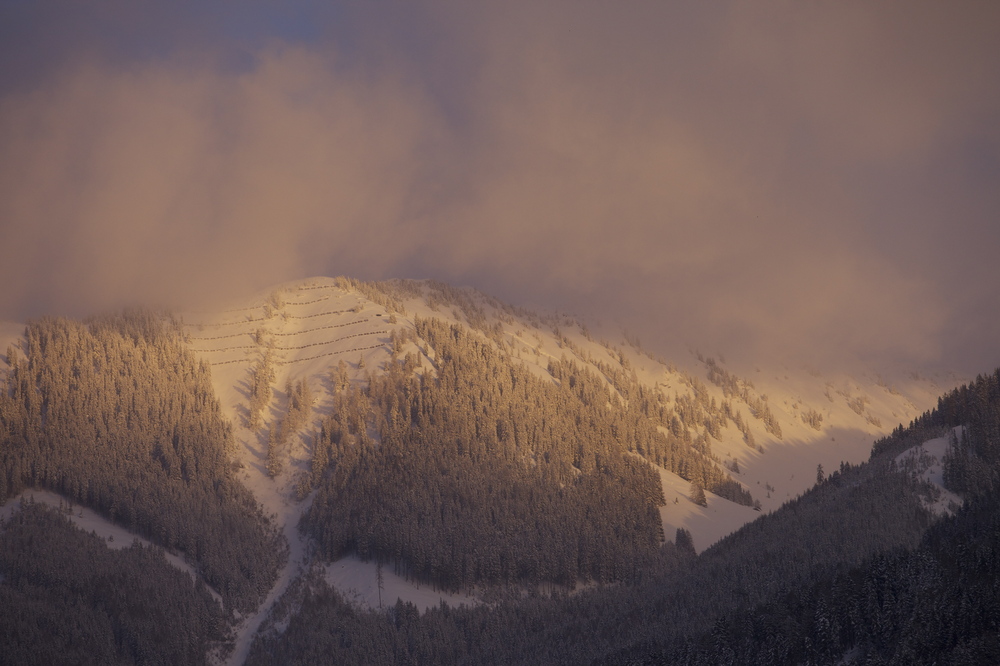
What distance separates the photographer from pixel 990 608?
14225 cm

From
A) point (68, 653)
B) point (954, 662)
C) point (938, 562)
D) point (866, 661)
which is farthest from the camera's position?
point (68, 653)

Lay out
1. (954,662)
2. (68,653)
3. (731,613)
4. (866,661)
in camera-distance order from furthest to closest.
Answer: (68,653) → (731,613) → (866,661) → (954,662)

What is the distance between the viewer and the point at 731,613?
18162cm

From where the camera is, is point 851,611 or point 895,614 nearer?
point 895,614

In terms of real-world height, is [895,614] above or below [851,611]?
below

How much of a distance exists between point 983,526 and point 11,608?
606 ft


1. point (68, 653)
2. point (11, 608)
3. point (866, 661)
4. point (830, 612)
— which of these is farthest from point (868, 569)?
point (11, 608)

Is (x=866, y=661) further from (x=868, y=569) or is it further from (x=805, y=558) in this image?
(x=805, y=558)

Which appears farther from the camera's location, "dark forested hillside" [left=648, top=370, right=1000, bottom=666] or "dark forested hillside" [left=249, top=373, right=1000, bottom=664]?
"dark forested hillside" [left=249, top=373, right=1000, bottom=664]

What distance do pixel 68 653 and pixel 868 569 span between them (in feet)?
504

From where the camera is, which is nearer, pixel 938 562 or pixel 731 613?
pixel 938 562

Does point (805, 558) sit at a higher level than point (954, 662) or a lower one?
higher

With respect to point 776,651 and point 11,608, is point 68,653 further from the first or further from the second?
point 776,651

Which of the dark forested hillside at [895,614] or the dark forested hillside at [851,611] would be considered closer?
the dark forested hillside at [895,614]
